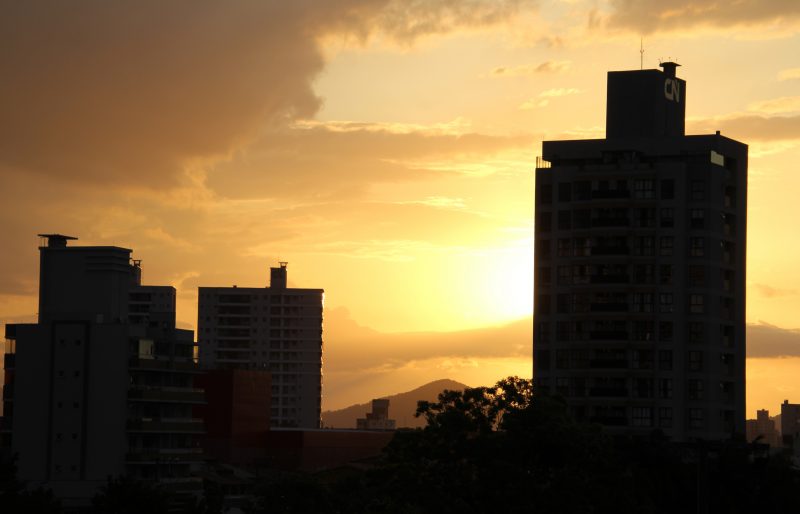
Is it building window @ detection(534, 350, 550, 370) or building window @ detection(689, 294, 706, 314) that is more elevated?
building window @ detection(689, 294, 706, 314)

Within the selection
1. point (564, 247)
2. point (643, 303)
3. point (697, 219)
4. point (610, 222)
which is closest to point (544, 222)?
point (564, 247)

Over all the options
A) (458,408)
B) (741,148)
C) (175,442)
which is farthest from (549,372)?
(458,408)

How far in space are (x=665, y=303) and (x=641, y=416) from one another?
1114cm

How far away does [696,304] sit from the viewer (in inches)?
5463

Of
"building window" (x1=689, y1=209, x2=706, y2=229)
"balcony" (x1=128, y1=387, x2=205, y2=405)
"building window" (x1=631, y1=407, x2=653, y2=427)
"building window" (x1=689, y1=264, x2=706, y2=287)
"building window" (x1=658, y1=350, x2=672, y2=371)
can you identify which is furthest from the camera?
"balcony" (x1=128, y1=387, x2=205, y2=405)

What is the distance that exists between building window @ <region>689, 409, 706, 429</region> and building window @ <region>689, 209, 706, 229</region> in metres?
17.8

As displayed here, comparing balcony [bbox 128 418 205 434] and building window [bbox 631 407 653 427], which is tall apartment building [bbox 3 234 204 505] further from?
building window [bbox 631 407 653 427]

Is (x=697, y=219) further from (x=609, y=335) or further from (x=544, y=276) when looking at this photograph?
(x=544, y=276)

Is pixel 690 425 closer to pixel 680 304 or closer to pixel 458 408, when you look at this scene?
pixel 680 304

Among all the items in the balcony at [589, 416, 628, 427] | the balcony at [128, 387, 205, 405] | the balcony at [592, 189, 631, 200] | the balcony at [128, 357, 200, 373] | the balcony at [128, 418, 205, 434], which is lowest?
the balcony at [128, 418, 205, 434]

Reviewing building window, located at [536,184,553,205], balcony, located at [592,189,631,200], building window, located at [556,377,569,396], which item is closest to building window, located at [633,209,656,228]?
balcony, located at [592,189,631,200]

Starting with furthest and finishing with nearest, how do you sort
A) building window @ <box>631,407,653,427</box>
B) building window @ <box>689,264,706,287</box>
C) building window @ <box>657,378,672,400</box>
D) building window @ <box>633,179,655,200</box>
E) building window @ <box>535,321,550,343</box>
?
building window @ <box>535,321,550,343</box> < building window @ <box>633,179,655,200</box> < building window @ <box>689,264,706,287</box> < building window @ <box>657,378,672,400</box> < building window @ <box>631,407,653,427</box>

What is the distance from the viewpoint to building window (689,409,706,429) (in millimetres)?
136375

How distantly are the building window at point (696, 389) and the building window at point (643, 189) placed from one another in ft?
60.0
